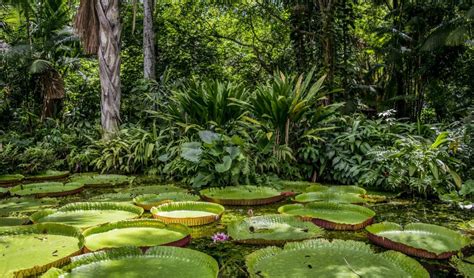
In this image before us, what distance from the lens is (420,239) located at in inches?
83.1

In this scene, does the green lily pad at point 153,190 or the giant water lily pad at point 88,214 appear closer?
the giant water lily pad at point 88,214

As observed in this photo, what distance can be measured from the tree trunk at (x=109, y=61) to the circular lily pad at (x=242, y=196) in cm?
277

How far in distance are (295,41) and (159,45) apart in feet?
11.1

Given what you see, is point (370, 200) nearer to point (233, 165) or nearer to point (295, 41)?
point (233, 165)

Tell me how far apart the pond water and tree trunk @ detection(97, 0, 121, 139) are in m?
1.92

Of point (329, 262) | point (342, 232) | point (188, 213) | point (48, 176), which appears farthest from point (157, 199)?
point (48, 176)

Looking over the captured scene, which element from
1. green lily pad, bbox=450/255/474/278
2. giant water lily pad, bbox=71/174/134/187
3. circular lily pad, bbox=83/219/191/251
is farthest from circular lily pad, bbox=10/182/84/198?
green lily pad, bbox=450/255/474/278

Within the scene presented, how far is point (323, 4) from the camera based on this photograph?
6566mm

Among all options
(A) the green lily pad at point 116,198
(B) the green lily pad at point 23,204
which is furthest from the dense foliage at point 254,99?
(B) the green lily pad at point 23,204

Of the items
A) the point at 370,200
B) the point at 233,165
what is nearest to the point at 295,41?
the point at 233,165

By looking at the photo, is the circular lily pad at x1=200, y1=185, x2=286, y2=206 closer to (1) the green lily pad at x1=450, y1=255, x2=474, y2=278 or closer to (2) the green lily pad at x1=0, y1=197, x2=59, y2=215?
(2) the green lily pad at x1=0, y1=197, x2=59, y2=215

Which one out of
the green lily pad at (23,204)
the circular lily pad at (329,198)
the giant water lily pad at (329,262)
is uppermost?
the circular lily pad at (329,198)

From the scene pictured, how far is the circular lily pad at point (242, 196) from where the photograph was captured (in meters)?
3.17

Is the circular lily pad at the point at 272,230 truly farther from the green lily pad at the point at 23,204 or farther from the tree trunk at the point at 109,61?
the tree trunk at the point at 109,61
